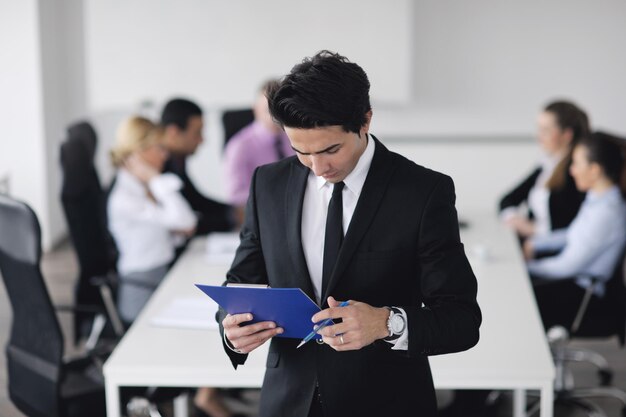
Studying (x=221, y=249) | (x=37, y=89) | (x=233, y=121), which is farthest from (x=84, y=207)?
(x=37, y=89)

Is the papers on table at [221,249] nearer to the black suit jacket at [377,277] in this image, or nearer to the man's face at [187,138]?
the man's face at [187,138]

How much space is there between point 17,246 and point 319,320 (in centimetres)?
147

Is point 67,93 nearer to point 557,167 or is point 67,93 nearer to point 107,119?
point 107,119

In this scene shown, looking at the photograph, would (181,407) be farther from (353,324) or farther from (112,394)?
(353,324)

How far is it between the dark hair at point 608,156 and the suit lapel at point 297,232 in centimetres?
228

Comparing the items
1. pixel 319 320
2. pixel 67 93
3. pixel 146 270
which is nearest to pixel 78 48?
pixel 67 93

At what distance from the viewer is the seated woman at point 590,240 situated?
395 cm

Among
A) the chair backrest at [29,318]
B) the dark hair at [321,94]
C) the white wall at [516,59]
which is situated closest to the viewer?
the dark hair at [321,94]

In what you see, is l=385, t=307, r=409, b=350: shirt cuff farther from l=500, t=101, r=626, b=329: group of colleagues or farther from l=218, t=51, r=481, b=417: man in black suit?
l=500, t=101, r=626, b=329: group of colleagues

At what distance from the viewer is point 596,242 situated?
3.94 m

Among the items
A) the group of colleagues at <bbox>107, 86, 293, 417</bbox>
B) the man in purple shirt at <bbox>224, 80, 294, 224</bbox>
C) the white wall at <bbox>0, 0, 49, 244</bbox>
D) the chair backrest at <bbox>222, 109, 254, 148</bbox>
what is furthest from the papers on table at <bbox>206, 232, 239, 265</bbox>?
the white wall at <bbox>0, 0, 49, 244</bbox>

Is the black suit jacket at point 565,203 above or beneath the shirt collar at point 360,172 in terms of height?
beneath

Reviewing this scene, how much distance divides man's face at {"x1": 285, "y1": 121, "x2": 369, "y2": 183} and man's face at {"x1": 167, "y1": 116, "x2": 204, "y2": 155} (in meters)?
2.79

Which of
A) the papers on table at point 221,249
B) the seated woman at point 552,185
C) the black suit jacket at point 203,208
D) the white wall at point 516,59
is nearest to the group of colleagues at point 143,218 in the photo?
the papers on table at point 221,249
